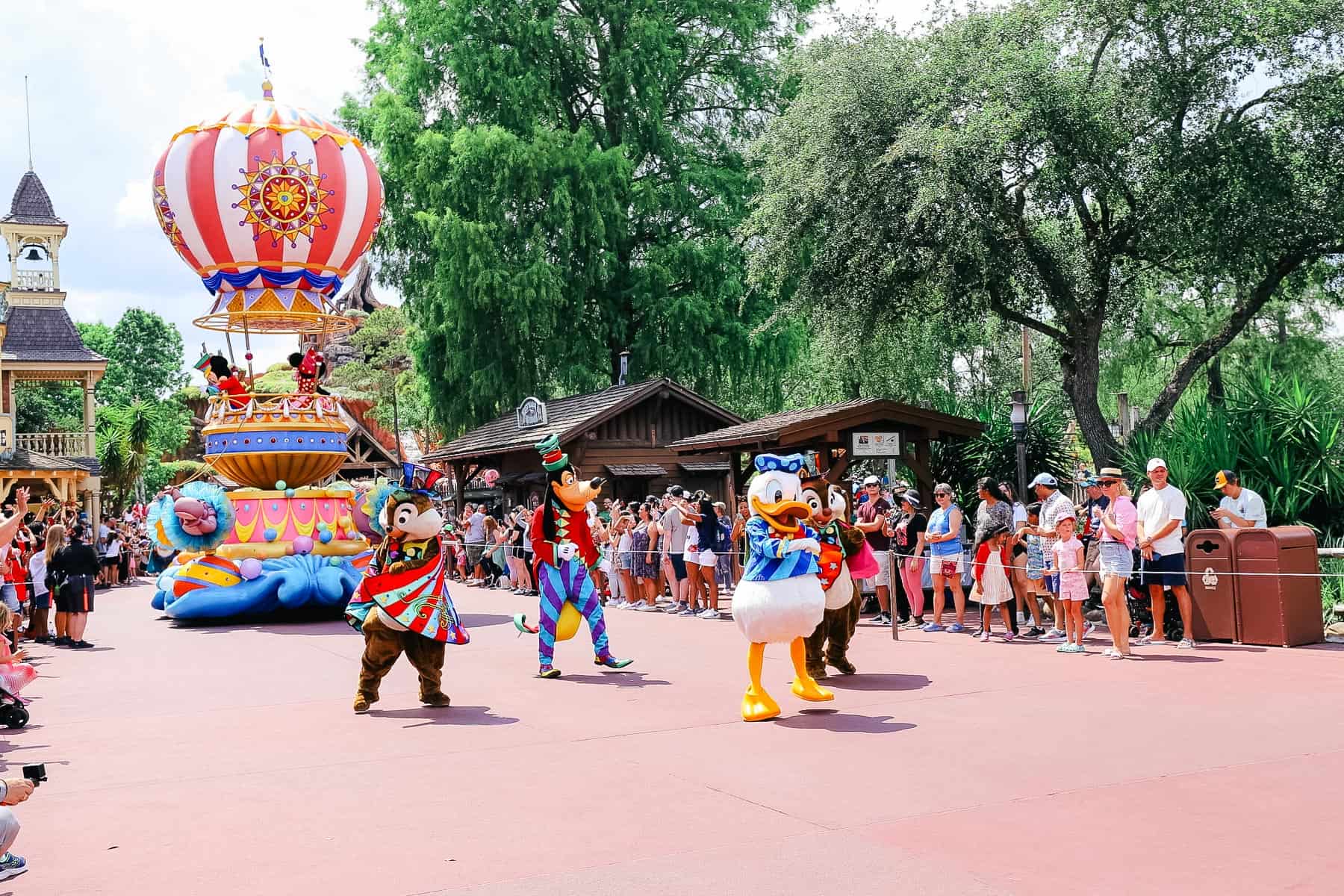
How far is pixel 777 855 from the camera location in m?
5.35

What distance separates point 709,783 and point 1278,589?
680 centimetres

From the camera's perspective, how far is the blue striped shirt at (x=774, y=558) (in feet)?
28.6

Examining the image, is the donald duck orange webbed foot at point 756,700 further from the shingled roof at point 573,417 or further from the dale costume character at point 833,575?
the shingled roof at point 573,417

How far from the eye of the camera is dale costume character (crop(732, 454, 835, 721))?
338 inches

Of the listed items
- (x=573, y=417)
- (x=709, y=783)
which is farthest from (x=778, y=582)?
(x=573, y=417)

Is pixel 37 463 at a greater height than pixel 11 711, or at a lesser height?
greater

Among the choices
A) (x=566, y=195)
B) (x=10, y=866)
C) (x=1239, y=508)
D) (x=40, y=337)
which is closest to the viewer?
(x=10, y=866)

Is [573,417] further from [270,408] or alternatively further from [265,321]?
[270,408]

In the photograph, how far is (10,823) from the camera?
4.73 meters

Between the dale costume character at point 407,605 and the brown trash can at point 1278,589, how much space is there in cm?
699

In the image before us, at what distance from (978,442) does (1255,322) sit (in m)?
12.3

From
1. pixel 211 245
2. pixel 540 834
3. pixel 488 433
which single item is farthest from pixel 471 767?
pixel 488 433

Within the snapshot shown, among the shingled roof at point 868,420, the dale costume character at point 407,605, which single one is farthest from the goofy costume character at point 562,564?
the shingled roof at point 868,420

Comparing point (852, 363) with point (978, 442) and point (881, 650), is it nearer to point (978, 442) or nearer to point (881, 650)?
point (978, 442)
